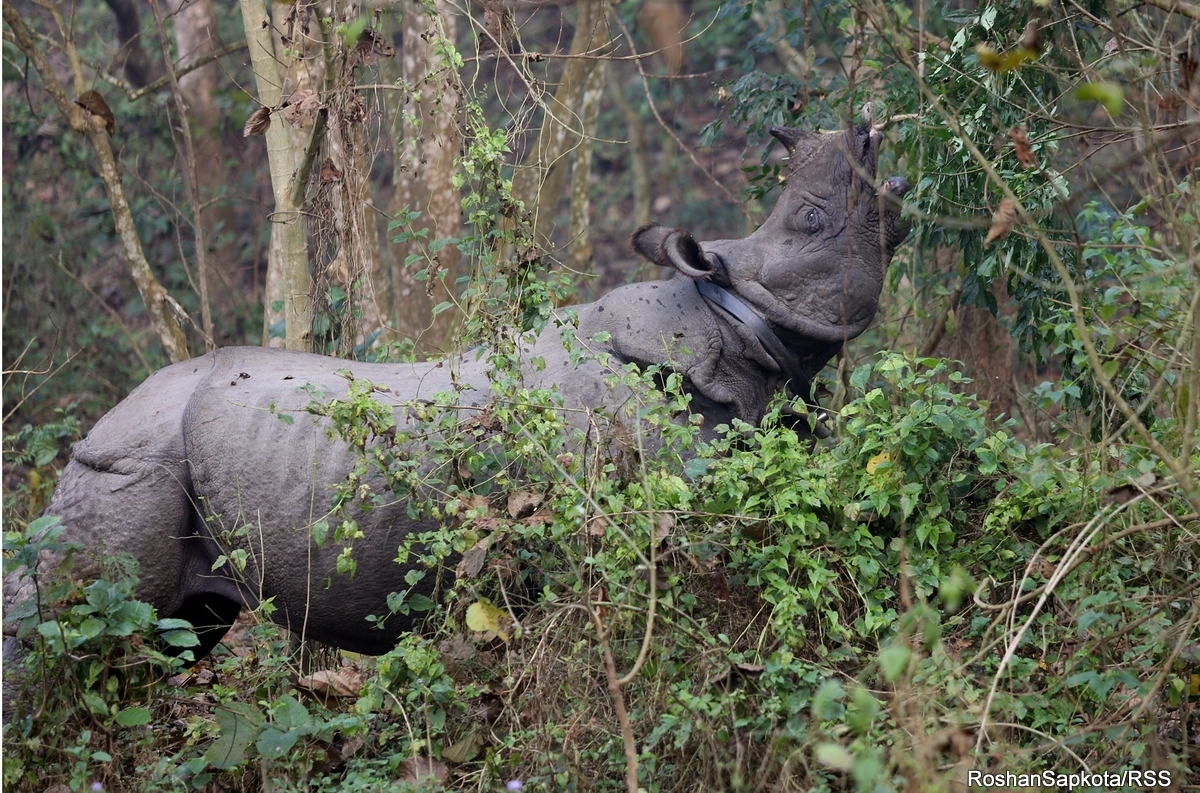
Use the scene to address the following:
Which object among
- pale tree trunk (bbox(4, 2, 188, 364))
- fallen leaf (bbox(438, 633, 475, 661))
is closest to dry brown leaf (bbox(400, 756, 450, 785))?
fallen leaf (bbox(438, 633, 475, 661))

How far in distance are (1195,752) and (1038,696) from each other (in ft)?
1.66

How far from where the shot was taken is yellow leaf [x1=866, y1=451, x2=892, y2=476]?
14.7ft

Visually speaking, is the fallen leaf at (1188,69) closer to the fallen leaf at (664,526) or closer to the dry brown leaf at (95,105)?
the fallen leaf at (664,526)

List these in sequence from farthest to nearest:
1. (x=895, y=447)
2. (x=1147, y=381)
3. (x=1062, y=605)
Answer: (x=1147, y=381)
(x=895, y=447)
(x=1062, y=605)

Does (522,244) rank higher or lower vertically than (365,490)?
higher

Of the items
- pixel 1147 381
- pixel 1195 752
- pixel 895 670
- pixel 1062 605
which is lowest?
pixel 1195 752

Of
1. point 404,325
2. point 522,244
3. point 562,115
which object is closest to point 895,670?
point 522,244

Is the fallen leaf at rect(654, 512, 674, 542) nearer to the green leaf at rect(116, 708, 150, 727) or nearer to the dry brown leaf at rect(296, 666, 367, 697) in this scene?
the dry brown leaf at rect(296, 666, 367, 697)

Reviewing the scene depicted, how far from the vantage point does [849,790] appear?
12.5 ft

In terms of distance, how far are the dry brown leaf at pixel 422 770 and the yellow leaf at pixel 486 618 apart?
0.44 metres

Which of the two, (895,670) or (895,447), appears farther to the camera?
(895,447)

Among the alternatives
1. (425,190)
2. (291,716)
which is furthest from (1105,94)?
(425,190)

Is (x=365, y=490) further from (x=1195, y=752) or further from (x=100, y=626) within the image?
(x=1195, y=752)

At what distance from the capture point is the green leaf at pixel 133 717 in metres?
4.18
